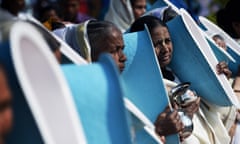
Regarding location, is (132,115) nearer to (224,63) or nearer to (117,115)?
(117,115)

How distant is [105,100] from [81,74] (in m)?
0.15

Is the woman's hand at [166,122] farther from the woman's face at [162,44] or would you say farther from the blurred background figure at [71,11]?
the blurred background figure at [71,11]

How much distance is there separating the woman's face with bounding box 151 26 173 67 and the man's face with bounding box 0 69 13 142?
2.87 meters

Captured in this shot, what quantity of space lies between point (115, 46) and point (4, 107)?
2230 mm

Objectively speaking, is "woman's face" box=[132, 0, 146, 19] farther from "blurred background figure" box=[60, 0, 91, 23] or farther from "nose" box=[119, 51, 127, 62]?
"nose" box=[119, 51, 127, 62]

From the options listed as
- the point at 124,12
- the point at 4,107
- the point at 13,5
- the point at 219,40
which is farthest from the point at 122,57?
the point at 124,12

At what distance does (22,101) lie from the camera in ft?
8.39

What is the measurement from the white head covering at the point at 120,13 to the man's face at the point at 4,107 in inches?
246

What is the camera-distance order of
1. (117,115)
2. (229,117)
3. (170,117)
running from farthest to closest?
(229,117)
(170,117)
(117,115)

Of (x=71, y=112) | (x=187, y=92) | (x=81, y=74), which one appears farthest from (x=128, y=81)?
(x=71, y=112)

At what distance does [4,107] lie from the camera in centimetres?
222

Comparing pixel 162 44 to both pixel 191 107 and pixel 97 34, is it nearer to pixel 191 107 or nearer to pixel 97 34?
pixel 191 107

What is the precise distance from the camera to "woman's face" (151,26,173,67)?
16.6ft

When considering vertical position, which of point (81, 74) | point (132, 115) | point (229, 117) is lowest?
point (229, 117)
